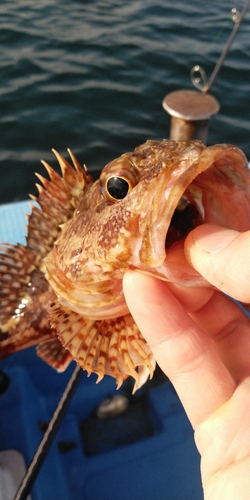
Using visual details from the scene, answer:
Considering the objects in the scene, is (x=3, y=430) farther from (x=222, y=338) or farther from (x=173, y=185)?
(x=173, y=185)

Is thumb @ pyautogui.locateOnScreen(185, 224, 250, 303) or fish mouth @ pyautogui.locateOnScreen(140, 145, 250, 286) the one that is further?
fish mouth @ pyautogui.locateOnScreen(140, 145, 250, 286)

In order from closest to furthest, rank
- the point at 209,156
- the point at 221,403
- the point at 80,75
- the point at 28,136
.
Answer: the point at 209,156 → the point at 221,403 → the point at 28,136 → the point at 80,75

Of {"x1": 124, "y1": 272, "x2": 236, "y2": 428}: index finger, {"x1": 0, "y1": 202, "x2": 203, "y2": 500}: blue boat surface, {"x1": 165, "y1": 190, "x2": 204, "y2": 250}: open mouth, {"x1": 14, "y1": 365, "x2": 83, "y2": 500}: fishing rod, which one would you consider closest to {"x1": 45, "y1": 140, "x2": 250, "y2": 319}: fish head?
{"x1": 165, "y1": 190, "x2": 204, "y2": 250}: open mouth

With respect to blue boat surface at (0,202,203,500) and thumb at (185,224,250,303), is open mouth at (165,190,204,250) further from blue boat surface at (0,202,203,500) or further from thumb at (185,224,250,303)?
blue boat surface at (0,202,203,500)

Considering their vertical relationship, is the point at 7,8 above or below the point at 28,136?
above

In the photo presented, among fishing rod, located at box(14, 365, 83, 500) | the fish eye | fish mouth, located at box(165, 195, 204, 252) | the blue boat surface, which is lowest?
the blue boat surface

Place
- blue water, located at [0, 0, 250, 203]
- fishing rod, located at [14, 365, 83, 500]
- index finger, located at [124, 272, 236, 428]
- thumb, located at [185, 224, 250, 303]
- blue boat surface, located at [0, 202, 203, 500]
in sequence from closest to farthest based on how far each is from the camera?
thumb, located at [185, 224, 250, 303] < index finger, located at [124, 272, 236, 428] < fishing rod, located at [14, 365, 83, 500] < blue boat surface, located at [0, 202, 203, 500] < blue water, located at [0, 0, 250, 203]

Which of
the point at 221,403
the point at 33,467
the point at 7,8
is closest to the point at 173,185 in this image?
the point at 221,403
